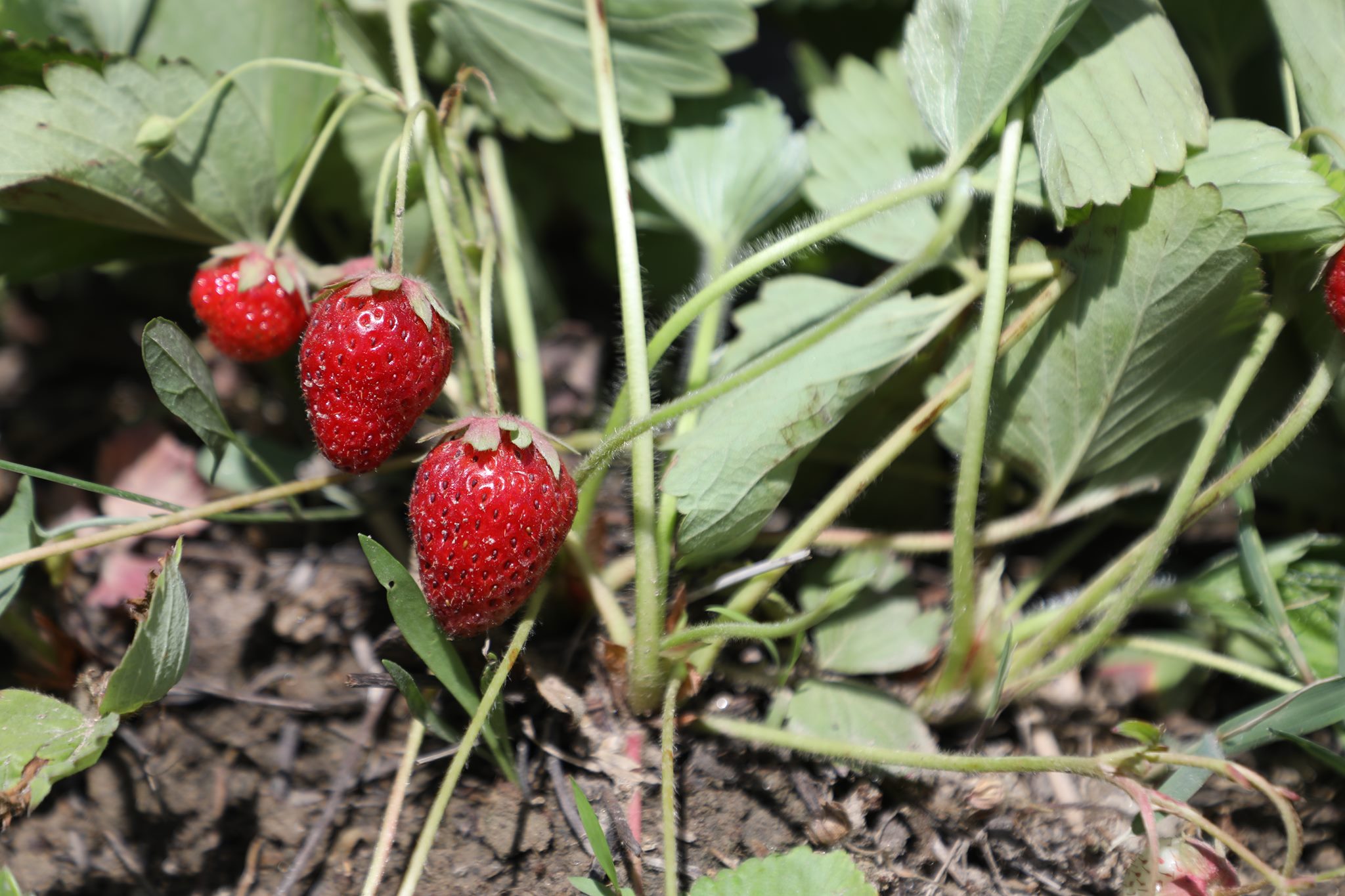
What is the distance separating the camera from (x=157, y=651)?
91 cm

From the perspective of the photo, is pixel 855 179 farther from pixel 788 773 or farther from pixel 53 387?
pixel 53 387

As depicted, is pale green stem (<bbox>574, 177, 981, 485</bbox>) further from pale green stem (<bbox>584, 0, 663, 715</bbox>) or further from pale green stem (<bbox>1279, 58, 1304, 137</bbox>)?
pale green stem (<bbox>1279, 58, 1304, 137</bbox>)

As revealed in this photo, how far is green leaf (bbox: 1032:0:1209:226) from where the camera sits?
3.18 feet

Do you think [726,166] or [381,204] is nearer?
[381,204]

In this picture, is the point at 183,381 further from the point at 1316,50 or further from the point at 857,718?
the point at 1316,50

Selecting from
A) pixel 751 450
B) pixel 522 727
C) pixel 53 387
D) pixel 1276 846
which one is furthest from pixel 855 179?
pixel 53 387

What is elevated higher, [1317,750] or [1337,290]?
[1337,290]

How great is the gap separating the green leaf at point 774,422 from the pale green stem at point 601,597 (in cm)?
11

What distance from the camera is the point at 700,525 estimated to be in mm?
1015

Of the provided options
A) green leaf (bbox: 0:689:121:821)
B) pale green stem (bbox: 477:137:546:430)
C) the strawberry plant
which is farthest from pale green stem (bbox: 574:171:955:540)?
green leaf (bbox: 0:689:121:821)

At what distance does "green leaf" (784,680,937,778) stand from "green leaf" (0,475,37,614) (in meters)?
0.84

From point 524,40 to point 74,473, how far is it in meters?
0.91

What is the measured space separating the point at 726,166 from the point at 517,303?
36 centimetres

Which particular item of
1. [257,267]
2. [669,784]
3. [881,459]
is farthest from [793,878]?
[257,267]
